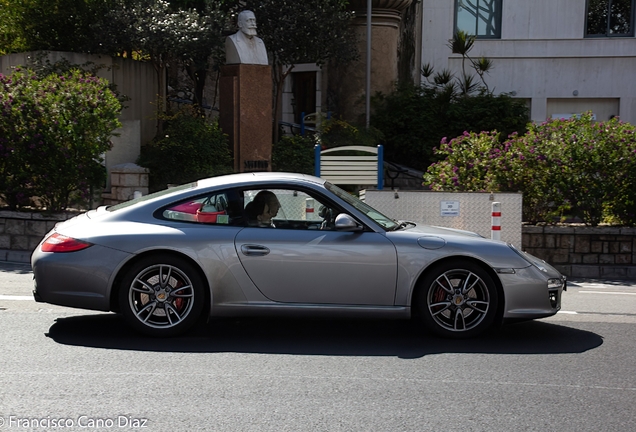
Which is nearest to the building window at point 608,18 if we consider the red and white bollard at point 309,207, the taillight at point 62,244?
the red and white bollard at point 309,207

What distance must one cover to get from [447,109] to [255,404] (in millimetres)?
17362

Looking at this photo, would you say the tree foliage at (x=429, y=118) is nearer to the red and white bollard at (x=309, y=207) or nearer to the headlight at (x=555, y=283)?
the headlight at (x=555, y=283)

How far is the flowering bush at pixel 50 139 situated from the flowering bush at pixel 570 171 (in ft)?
18.8

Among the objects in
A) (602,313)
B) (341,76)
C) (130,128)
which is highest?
(341,76)

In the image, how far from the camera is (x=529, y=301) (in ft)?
21.7

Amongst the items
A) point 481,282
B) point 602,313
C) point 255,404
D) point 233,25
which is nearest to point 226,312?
point 255,404

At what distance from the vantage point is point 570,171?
1192 cm

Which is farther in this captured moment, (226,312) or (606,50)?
(606,50)

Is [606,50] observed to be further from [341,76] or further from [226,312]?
[226,312]

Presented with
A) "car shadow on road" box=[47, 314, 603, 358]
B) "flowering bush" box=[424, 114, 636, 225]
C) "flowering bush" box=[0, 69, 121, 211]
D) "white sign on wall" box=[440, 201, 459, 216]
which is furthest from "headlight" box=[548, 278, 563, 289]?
"flowering bush" box=[0, 69, 121, 211]

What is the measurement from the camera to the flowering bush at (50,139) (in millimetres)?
11664

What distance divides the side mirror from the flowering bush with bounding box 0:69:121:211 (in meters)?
6.34

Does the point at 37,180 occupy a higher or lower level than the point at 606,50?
lower

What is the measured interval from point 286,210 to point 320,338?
1.07m
